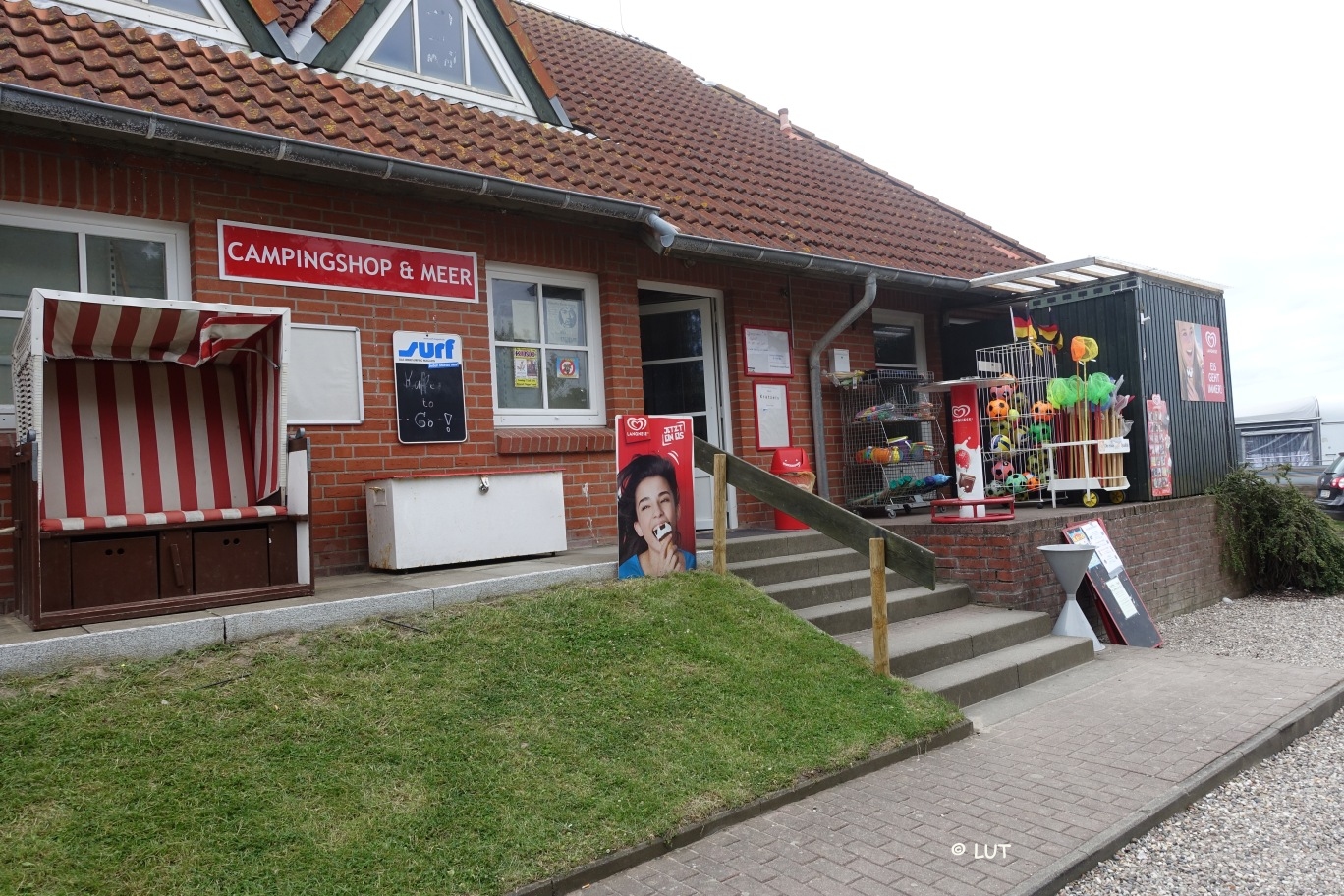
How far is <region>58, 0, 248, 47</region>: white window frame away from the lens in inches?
243

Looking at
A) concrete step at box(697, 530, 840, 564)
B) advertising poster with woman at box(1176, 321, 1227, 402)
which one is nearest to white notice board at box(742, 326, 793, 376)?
concrete step at box(697, 530, 840, 564)

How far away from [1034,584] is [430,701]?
5.33 metres

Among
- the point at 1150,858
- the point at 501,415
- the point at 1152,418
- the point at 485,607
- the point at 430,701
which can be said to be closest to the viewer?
the point at 1150,858

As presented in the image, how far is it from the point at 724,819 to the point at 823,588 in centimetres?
293

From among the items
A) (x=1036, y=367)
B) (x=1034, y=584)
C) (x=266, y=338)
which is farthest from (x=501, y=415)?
(x=1036, y=367)

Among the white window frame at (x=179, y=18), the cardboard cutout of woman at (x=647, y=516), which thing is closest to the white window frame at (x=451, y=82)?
the white window frame at (x=179, y=18)

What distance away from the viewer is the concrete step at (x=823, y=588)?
650 cm

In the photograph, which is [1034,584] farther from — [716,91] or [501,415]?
[716,91]

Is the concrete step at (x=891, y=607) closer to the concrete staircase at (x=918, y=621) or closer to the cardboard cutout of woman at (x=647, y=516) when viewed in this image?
the concrete staircase at (x=918, y=621)

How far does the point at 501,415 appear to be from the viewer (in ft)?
24.2

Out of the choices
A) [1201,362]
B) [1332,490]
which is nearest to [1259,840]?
[1201,362]

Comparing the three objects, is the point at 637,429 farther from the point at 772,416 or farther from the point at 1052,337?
the point at 1052,337

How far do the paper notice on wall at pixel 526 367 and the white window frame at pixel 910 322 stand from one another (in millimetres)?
4483

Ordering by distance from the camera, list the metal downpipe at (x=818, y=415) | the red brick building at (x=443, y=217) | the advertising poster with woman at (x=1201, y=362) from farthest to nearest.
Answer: the advertising poster with woman at (x=1201, y=362)
the metal downpipe at (x=818, y=415)
the red brick building at (x=443, y=217)
